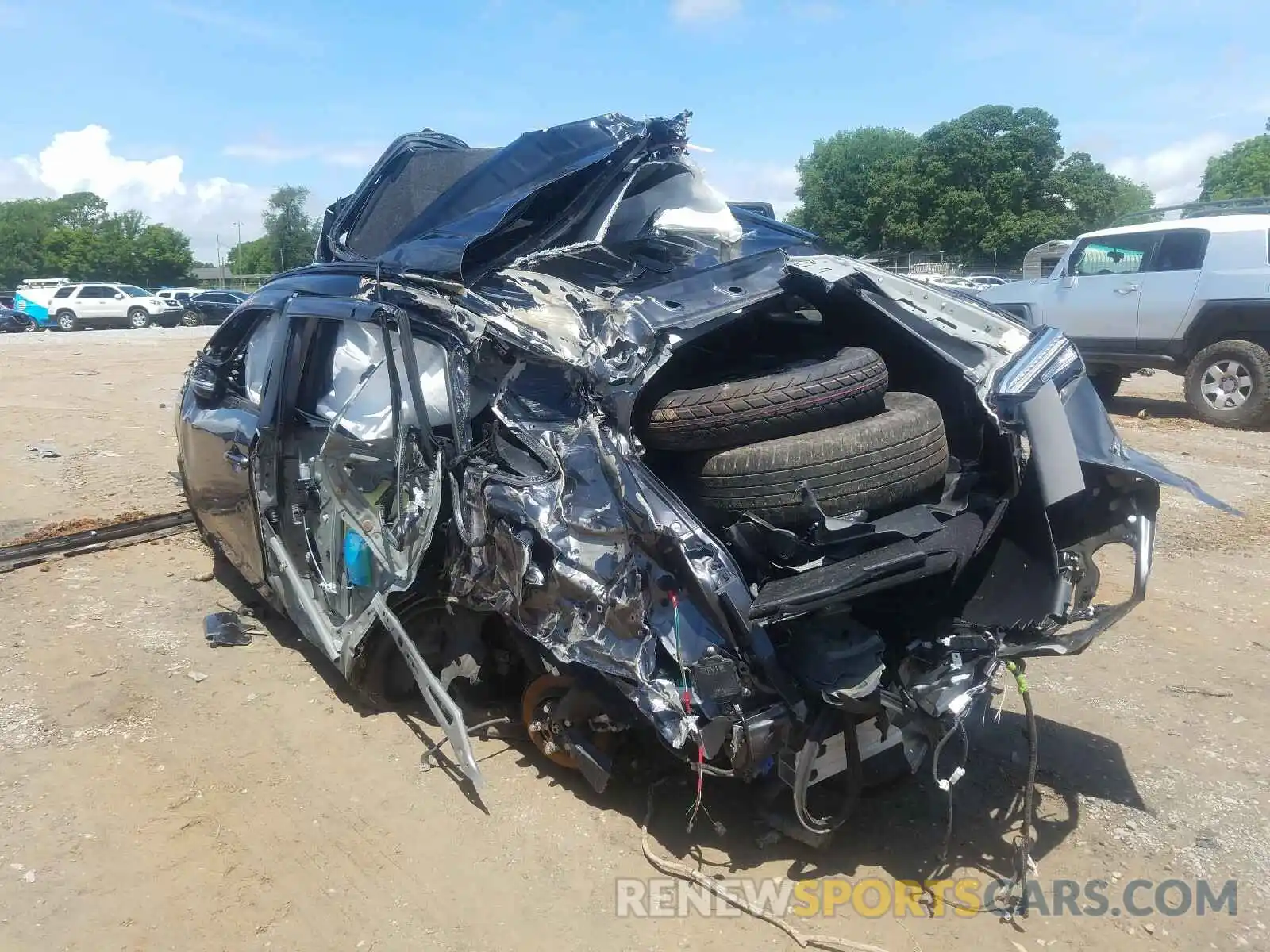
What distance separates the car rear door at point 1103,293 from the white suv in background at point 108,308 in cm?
3250

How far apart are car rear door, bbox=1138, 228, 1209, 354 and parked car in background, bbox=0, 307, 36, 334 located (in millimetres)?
34765

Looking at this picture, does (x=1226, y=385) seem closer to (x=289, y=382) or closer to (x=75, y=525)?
(x=289, y=382)

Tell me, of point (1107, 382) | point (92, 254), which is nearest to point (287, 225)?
point (92, 254)

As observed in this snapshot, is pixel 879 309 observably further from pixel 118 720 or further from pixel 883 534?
pixel 118 720

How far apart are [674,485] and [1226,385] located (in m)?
9.39

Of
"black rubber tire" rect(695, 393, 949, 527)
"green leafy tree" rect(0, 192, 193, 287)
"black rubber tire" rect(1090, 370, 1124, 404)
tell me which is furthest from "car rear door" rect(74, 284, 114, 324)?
"green leafy tree" rect(0, 192, 193, 287)

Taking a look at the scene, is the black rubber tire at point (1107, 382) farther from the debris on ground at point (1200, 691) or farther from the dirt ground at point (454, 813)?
→ the debris on ground at point (1200, 691)

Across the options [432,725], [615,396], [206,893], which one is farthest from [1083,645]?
[206,893]

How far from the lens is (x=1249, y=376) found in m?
9.80

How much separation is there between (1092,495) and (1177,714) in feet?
4.19

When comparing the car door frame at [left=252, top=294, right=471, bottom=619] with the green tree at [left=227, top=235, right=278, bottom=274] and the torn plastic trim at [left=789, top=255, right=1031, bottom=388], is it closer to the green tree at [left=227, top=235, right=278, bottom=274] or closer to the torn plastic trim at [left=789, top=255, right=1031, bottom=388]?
the torn plastic trim at [left=789, top=255, right=1031, bottom=388]

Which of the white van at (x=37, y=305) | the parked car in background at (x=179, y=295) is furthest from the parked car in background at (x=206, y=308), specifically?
the white van at (x=37, y=305)

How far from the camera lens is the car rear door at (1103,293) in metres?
10.7

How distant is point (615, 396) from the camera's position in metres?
2.95
